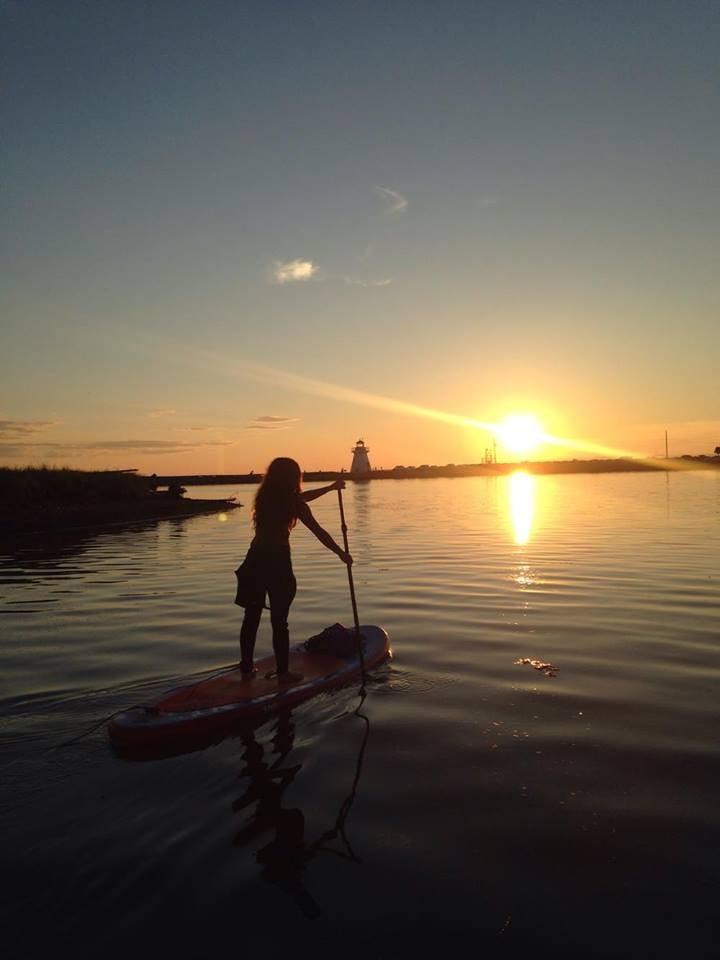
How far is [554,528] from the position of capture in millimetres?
30031

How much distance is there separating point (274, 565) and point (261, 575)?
20 centimetres

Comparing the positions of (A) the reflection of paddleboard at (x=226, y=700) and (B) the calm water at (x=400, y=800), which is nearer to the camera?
(B) the calm water at (x=400, y=800)

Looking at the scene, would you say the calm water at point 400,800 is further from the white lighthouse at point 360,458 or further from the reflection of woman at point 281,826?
the white lighthouse at point 360,458

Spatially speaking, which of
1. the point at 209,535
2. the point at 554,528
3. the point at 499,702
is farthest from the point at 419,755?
the point at 209,535

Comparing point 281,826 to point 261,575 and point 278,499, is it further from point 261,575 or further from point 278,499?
point 278,499

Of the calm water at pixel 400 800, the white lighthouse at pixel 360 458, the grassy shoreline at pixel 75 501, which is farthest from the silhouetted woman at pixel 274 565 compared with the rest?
the white lighthouse at pixel 360 458

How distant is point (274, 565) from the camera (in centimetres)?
827

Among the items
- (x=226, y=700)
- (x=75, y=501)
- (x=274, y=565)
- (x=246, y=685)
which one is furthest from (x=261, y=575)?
(x=75, y=501)

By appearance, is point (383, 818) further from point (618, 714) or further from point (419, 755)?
point (618, 714)

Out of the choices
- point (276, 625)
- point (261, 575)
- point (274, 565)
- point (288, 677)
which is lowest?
point (288, 677)

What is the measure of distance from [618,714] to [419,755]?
2.40 m

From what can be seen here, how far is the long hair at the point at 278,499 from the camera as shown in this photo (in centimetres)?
830

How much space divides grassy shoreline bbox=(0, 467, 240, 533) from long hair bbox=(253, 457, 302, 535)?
28.5m

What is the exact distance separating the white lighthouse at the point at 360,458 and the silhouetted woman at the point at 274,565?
18302 cm
